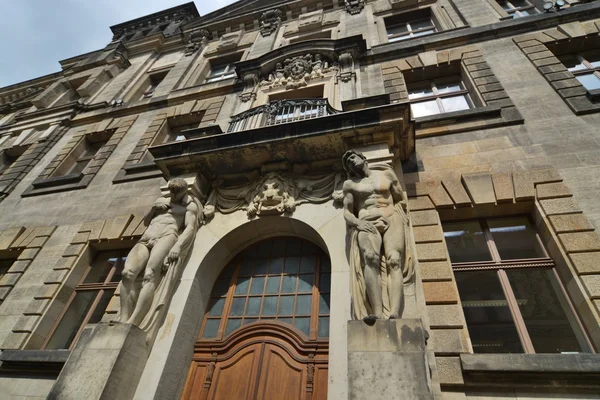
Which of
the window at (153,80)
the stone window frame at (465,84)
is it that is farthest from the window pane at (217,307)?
the window at (153,80)

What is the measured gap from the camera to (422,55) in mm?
9328

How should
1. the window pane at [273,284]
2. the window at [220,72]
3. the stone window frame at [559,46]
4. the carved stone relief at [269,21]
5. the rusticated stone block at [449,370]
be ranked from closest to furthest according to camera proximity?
the rusticated stone block at [449,370] → the window pane at [273,284] → the stone window frame at [559,46] → the window at [220,72] → the carved stone relief at [269,21]

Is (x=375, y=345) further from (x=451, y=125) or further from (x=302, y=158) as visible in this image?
(x=451, y=125)

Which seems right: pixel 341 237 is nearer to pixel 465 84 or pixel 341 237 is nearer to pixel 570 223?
pixel 570 223

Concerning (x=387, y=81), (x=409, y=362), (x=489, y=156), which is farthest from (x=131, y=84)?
(x=409, y=362)

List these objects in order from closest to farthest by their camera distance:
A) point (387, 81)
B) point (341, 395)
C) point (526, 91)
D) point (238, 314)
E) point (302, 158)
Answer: point (341, 395) < point (238, 314) < point (302, 158) < point (526, 91) < point (387, 81)

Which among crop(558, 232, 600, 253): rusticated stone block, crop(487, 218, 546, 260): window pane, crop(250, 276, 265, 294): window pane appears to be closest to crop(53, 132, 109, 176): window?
crop(250, 276, 265, 294): window pane

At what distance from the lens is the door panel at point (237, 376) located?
16.1 feet

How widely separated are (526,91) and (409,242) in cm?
521

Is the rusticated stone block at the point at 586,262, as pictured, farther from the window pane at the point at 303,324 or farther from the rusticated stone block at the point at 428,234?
the window pane at the point at 303,324

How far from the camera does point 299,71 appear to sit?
1012cm

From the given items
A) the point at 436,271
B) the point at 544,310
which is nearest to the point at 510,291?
the point at 544,310

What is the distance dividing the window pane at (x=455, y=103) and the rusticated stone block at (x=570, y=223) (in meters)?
4.04

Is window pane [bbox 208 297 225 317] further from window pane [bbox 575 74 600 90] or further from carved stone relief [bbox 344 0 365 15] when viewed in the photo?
carved stone relief [bbox 344 0 365 15]
